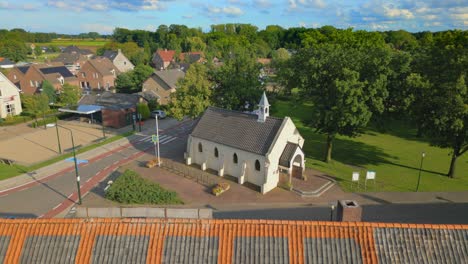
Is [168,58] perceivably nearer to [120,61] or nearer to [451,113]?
[120,61]

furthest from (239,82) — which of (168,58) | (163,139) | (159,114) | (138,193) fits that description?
(168,58)

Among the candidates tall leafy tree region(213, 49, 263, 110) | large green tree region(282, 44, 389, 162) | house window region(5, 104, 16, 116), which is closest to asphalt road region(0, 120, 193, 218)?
Result: tall leafy tree region(213, 49, 263, 110)

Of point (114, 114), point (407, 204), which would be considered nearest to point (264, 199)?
point (407, 204)

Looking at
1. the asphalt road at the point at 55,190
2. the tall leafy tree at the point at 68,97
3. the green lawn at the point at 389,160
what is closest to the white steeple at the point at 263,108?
the green lawn at the point at 389,160

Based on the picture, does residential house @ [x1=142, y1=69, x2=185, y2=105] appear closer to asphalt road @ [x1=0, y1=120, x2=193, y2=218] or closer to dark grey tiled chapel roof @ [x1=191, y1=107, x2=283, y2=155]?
asphalt road @ [x1=0, y1=120, x2=193, y2=218]

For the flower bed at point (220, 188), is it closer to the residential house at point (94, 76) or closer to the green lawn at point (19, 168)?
the green lawn at point (19, 168)
